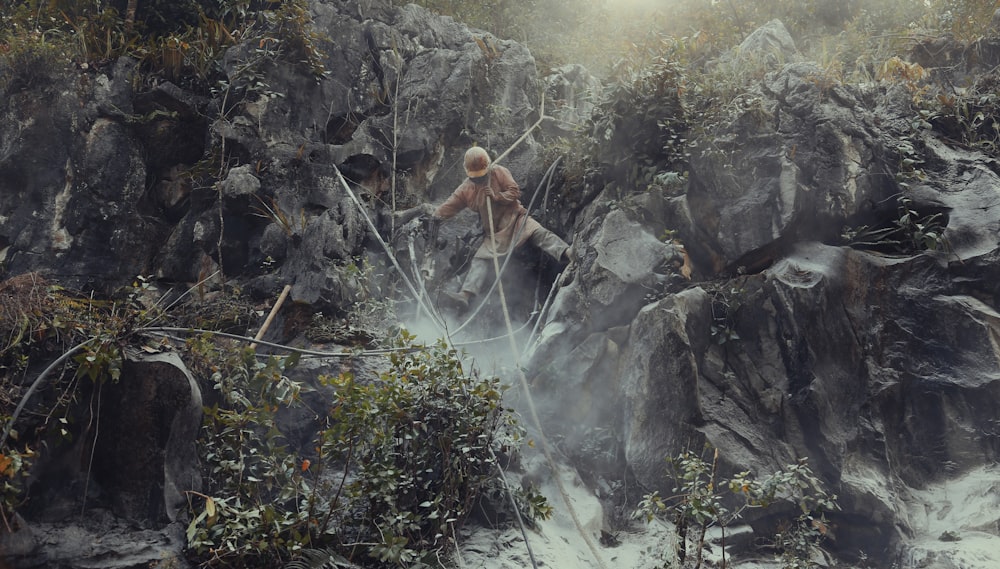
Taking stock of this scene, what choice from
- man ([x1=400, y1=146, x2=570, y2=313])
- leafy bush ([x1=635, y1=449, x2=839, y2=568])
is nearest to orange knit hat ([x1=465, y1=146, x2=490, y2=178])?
man ([x1=400, y1=146, x2=570, y2=313])

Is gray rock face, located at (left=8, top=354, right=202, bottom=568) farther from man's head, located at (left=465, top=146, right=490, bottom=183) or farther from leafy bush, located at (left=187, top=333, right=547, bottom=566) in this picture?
man's head, located at (left=465, top=146, right=490, bottom=183)

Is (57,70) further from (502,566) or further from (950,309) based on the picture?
(950,309)

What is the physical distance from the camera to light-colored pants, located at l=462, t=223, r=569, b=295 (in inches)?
367

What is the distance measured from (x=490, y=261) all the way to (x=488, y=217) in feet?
1.74

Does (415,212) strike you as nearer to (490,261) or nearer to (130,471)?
(490,261)

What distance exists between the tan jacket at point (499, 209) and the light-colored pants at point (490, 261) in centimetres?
7

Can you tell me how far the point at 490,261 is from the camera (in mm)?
9539

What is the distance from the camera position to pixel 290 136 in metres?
10.7

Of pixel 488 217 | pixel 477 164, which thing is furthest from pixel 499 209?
pixel 477 164

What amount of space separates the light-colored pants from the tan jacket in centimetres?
7

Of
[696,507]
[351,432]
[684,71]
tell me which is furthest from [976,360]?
[351,432]

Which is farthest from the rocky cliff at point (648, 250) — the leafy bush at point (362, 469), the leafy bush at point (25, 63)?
the leafy bush at point (362, 469)

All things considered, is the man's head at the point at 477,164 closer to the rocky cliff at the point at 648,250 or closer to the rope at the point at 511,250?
the rope at the point at 511,250

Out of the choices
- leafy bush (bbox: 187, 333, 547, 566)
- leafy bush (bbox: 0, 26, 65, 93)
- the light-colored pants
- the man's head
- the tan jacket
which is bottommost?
leafy bush (bbox: 187, 333, 547, 566)
